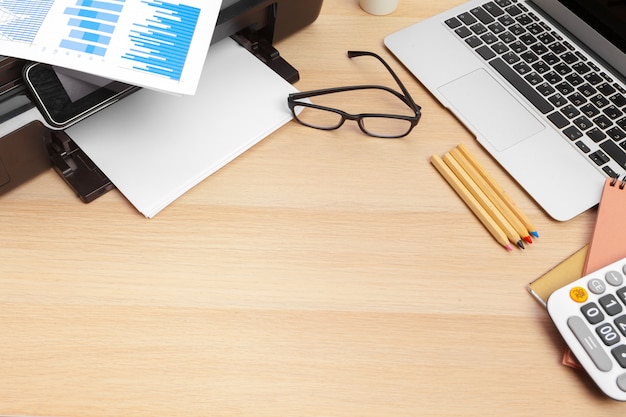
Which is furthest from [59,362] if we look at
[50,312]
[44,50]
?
[44,50]

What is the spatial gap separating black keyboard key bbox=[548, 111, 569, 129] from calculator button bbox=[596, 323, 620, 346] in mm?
268

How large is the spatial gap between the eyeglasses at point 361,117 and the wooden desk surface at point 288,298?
0.07 ft

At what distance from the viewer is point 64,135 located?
0.68 meters

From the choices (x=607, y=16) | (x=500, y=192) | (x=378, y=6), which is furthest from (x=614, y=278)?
(x=378, y=6)

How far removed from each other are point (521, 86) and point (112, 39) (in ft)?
1.65

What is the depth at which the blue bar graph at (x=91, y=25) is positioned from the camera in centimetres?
63

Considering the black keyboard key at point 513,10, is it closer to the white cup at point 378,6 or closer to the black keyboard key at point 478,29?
the black keyboard key at point 478,29

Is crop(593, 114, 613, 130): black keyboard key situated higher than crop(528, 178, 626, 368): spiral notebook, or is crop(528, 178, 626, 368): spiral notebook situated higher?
crop(593, 114, 613, 130): black keyboard key

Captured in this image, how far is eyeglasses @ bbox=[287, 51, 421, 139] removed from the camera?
2.49 ft

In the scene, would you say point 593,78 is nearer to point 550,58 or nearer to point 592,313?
point 550,58

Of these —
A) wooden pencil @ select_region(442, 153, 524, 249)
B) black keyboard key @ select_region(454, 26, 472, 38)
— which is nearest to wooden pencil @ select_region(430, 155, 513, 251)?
wooden pencil @ select_region(442, 153, 524, 249)

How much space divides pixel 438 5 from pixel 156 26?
17.7 inches

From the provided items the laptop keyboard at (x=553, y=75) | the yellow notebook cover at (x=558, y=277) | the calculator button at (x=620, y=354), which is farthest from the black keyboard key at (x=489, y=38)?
the calculator button at (x=620, y=354)

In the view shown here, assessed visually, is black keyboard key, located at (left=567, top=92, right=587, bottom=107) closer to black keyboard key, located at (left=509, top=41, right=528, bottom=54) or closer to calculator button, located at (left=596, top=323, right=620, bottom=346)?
black keyboard key, located at (left=509, top=41, right=528, bottom=54)
